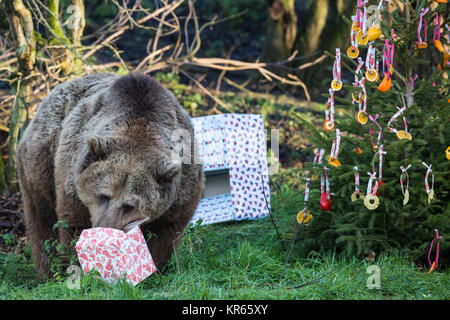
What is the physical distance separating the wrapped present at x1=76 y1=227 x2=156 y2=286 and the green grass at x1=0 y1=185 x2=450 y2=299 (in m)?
0.09

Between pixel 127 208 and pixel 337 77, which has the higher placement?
pixel 337 77

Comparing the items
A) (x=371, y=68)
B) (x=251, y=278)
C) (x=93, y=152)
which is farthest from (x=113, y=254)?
(x=371, y=68)

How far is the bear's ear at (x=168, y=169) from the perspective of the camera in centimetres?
399

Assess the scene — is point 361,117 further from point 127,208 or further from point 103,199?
point 103,199

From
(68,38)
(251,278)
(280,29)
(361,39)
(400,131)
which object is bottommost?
(251,278)

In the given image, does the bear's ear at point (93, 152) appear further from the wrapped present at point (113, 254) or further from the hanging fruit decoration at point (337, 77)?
the hanging fruit decoration at point (337, 77)

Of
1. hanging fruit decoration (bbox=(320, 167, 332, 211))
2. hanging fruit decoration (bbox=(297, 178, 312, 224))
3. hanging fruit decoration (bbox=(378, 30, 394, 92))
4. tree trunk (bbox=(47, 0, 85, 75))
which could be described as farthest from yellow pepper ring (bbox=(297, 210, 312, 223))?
tree trunk (bbox=(47, 0, 85, 75))

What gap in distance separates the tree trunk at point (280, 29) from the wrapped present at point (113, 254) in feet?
28.6

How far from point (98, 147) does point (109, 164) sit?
0.50 feet

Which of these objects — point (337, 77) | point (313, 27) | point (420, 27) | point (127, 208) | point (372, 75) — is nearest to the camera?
point (127, 208)

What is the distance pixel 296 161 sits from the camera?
9.37 metres

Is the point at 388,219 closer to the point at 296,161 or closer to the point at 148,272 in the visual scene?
the point at 148,272

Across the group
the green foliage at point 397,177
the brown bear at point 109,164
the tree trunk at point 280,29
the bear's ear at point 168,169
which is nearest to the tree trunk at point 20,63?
the brown bear at point 109,164

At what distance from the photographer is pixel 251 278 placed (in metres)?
4.36
